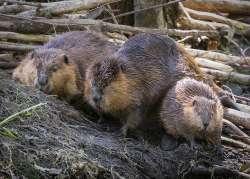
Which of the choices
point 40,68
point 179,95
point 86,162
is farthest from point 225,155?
point 40,68

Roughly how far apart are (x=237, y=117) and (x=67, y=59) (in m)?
1.44

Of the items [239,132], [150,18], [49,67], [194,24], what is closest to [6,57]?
[49,67]

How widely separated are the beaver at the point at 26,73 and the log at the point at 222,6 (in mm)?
2961

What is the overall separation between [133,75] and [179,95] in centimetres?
37

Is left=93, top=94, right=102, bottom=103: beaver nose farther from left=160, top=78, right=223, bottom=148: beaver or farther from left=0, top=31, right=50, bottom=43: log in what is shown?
left=0, top=31, right=50, bottom=43: log

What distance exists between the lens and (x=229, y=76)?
567 centimetres

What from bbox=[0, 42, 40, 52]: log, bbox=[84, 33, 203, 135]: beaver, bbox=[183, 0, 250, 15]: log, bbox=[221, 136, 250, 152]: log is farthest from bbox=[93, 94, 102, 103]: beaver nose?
bbox=[183, 0, 250, 15]: log

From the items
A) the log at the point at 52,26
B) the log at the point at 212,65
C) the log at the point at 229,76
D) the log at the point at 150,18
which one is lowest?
the log at the point at 229,76

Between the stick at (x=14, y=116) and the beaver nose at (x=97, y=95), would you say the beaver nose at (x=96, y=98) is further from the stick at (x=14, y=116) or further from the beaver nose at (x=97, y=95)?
the stick at (x=14, y=116)

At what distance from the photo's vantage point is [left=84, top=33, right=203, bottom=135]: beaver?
4.42 metres

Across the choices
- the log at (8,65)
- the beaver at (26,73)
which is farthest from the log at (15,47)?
the beaver at (26,73)

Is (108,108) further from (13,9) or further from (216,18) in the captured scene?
(216,18)

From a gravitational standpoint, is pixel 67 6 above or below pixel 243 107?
above

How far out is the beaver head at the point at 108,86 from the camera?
439 centimetres
